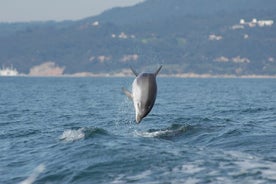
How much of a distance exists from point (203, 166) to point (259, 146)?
5889 millimetres

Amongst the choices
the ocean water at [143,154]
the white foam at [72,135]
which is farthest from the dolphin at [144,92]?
the white foam at [72,135]

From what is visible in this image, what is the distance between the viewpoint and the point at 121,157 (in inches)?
1048

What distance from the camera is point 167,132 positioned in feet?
117

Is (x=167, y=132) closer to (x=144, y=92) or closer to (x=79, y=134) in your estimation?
(x=79, y=134)

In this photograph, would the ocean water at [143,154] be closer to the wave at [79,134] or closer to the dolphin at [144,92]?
the wave at [79,134]

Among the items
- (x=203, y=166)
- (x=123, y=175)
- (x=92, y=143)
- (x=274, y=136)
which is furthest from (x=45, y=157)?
(x=274, y=136)

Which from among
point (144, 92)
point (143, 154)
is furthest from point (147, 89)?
point (143, 154)

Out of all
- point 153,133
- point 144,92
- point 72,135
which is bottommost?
point 153,133

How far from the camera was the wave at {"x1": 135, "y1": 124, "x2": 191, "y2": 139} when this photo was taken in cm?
3444

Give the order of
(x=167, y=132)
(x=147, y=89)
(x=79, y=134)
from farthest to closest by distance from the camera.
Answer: (x=167, y=132) → (x=79, y=134) → (x=147, y=89)

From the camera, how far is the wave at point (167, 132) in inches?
1356

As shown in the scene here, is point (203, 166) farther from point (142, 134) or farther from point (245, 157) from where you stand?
point (142, 134)

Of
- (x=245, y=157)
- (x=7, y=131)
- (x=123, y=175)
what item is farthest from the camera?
(x=7, y=131)

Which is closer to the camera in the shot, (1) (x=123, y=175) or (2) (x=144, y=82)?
(2) (x=144, y=82)
